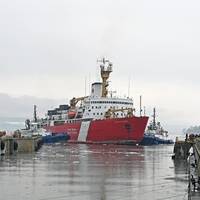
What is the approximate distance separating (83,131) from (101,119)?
5349 millimetres

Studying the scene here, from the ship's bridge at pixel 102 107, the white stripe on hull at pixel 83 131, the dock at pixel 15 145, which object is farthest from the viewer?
the ship's bridge at pixel 102 107

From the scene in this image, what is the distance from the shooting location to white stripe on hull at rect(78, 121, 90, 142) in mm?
89281

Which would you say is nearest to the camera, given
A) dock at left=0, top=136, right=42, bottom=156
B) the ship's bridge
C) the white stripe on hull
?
dock at left=0, top=136, right=42, bottom=156

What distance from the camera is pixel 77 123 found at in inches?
3669

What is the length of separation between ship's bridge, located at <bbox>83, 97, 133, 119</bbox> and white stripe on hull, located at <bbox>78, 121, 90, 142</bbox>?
1953 millimetres

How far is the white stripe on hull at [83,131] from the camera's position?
8928 cm

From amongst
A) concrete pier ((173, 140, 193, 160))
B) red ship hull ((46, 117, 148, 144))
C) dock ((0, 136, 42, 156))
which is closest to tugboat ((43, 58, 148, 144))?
red ship hull ((46, 117, 148, 144))

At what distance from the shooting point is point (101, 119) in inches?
3413

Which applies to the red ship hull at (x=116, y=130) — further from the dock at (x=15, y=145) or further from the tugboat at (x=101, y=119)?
the dock at (x=15, y=145)

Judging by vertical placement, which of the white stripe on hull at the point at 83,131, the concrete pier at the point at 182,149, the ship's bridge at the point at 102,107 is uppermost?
the ship's bridge at the point at 102,107

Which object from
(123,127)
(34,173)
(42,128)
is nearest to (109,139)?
(123,127)

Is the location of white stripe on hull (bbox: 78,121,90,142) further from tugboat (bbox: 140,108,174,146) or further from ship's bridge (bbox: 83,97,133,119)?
tugboat (bbox: 140,108,174,146)

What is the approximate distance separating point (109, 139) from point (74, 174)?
57204mm

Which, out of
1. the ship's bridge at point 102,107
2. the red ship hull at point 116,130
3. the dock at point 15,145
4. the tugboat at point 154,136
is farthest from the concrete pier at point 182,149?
the ship's bridge at point 102,107
